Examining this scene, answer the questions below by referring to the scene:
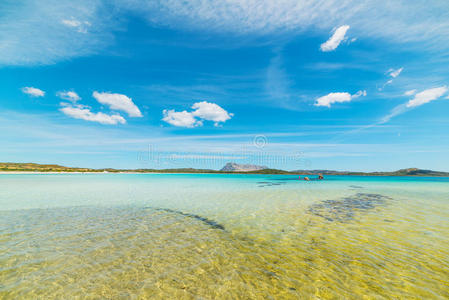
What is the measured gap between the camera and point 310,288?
601 centimetres

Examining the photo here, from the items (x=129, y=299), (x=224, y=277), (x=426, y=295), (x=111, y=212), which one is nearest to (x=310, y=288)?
(x=224, y=277)

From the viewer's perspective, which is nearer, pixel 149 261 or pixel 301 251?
pixel 149 261

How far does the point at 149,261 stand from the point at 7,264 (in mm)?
5503

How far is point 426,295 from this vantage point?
5680 mm

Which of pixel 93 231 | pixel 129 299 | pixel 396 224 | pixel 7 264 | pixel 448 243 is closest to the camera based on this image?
pixel 129 299

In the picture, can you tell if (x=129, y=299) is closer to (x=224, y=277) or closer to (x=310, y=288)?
(x=224, y=277)

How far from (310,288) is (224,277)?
2.88 m

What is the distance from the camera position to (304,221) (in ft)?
46.4

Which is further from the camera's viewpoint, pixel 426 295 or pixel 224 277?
pixel 224 277

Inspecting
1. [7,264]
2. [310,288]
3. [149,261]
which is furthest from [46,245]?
[310,288]

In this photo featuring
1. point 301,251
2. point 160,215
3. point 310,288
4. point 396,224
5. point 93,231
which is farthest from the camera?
point 160,215

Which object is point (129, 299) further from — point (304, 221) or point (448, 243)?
point (448, 243)

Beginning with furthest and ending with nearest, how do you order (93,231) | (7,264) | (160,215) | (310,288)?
1. (160,215)
2. (93,231)
3. (7,264)
4. (310,288)

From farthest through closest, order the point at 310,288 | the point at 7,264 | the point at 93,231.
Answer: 1. the point at 93,231
2. the point at 7,264
3. the point at 310,288
